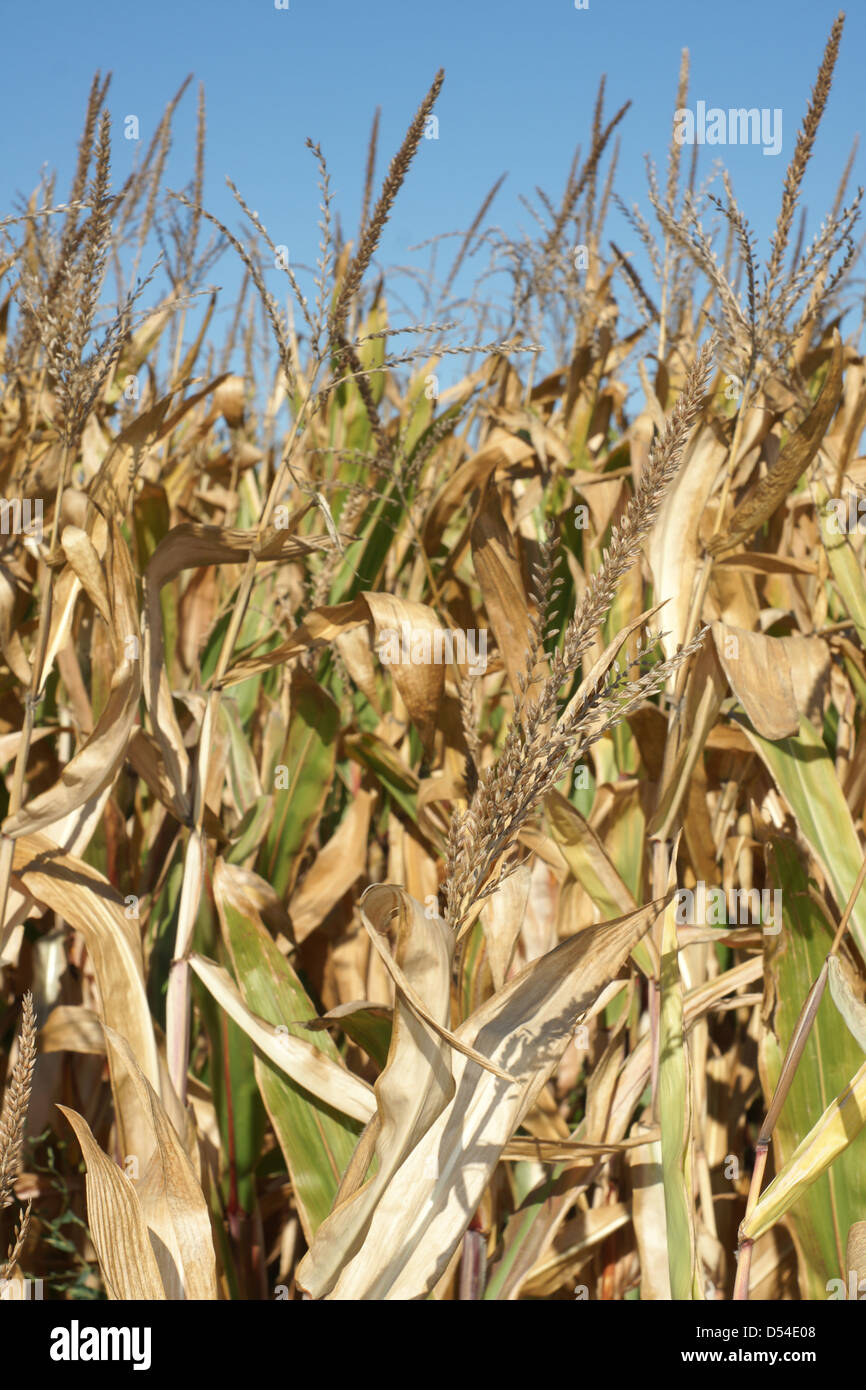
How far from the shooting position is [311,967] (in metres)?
1.45

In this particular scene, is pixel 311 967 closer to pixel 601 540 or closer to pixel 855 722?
pixel 601 540

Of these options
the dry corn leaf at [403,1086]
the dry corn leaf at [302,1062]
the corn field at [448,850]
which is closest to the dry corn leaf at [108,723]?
the corn field at [448,850]

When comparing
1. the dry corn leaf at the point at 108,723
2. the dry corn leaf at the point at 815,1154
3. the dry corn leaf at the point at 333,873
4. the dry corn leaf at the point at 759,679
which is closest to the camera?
the dry corn leaf at the point at 815,1154

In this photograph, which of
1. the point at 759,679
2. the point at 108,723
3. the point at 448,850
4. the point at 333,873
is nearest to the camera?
the point at 448,850

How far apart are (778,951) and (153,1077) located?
0.63 m

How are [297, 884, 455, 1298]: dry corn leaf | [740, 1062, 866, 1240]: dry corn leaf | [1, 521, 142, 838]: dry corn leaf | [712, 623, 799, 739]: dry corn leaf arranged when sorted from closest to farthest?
1. [297, 884, 455, 1298]: dry corn leaf
2. [740, 1062, 866, 1240]: dry corn leaf
3. [1, 521, 142, 838]: dry corn leaf
4. [712, 623, 799, 739]: dry corn leaf

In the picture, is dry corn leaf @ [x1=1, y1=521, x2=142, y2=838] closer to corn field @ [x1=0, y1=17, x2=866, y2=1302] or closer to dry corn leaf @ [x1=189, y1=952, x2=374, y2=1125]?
corn field @ [x1=0, y1=17, x2=866, y2=1302]

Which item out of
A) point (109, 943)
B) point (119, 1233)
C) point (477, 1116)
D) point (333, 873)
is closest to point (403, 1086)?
point (477, 1116)

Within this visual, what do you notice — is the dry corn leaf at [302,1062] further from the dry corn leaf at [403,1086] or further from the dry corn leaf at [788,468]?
the dry corn leaf at [788,468]

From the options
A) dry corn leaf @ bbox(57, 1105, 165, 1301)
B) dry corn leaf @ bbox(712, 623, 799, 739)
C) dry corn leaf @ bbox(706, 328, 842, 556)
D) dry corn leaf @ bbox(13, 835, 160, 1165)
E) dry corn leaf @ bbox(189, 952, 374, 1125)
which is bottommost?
dry corn leaf @ bbox(57, 1105, 165, 1301)

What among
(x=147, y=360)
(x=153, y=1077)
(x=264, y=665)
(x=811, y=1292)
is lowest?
(x=811, y=1292)

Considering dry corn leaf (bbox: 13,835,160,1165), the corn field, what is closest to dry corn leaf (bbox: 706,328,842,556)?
the corn field

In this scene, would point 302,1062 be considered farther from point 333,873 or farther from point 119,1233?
point 333,873
